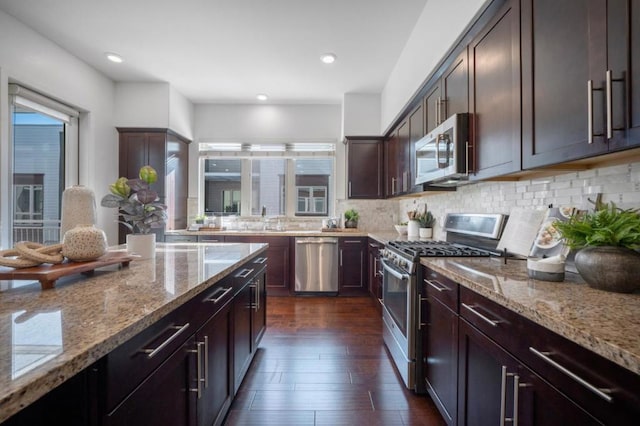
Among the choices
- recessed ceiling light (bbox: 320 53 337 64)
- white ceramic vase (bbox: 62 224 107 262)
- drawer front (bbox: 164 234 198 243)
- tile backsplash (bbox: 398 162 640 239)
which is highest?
recessed ceiling light (bbox: 320 53 337 64)

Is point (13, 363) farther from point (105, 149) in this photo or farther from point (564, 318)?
point (105, 149)

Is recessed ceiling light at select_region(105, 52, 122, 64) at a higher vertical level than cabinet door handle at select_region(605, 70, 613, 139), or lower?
higher

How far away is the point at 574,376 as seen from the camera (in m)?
0.72

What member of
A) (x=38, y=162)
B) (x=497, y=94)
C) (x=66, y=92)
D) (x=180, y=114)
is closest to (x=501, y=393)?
(x=497, y=94)

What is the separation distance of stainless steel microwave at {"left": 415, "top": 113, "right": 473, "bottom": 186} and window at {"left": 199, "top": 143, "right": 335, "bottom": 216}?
2.58m

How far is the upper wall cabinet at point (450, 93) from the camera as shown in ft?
6.15

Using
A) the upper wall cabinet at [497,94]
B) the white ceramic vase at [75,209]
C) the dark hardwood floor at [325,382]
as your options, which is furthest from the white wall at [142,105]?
the upper wall cabinet at [497,94]

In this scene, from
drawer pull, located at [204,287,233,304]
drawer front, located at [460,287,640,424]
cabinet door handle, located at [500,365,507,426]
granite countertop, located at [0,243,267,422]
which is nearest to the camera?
granite countertop, located at [0,243,267,422]

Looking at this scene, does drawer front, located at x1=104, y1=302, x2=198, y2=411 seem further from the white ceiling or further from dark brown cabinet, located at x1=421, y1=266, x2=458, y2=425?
the white ceiling

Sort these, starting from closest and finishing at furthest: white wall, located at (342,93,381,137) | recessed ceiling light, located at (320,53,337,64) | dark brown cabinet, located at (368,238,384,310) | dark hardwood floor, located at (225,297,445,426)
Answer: dark hardwood floor, located at (225,297,445,426) < recessed ceiling light, located at (320,53,337,64) < dark brown cabinet, located at (368,238,384,310) < white wall, located at (342,93,381,137)

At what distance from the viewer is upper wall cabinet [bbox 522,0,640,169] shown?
35.2 inches

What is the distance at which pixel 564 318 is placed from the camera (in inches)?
30.0

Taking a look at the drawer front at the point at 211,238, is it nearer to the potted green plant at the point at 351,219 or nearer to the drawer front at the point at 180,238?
the drawer front at the point at 180,238

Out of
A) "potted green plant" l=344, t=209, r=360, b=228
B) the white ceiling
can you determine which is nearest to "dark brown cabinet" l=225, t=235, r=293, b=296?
"potted green plant" l=344, t=209, r=360, b=228
